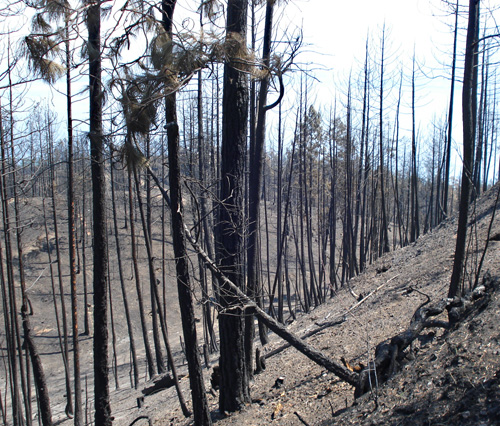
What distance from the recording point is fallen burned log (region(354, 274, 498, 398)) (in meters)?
4.75

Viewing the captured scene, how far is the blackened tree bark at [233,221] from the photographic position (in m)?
5.59

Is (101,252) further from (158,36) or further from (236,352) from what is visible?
(158,36)

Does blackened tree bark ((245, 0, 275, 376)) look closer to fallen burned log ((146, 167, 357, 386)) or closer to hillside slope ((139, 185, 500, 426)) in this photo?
hillside slope ((139, 185, 500, 426))

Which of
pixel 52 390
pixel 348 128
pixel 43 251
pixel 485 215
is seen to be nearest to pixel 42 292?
pixel 43 251

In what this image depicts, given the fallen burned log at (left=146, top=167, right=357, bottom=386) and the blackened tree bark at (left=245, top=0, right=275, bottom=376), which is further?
the blackened tree bark at (left=245, top=0, right=275, bottom=376)

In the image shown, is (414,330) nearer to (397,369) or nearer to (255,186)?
(397,369)

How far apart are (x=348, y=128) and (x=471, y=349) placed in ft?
46.1

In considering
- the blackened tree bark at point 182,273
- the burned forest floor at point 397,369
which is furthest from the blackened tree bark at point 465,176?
the blackened tree bark at point 182,273

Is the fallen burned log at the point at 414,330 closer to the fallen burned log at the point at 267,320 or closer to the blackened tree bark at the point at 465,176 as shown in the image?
the fallen burned log at the point at 267,320

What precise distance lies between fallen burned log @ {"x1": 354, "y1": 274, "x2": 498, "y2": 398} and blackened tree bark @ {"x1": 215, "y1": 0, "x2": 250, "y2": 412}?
71.3 inches

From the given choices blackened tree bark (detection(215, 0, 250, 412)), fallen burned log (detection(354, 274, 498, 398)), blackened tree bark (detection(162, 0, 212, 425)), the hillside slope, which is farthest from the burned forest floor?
blackened tree bark (detection(162, 0, 212, 425))

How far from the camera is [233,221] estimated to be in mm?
5938

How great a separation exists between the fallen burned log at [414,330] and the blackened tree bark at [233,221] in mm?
1811

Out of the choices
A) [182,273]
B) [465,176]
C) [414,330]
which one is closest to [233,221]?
[182,273]
